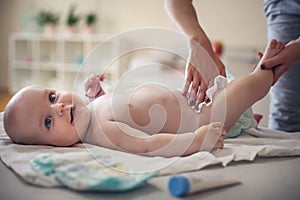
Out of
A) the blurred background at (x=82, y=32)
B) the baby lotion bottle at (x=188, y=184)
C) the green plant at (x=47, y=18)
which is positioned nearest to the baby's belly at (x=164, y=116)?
the baby lotion bottle at (x=188, y=184)

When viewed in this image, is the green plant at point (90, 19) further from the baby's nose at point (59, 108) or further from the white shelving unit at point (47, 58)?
the baby's nose at point (59, 108)

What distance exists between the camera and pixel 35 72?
4297 mm

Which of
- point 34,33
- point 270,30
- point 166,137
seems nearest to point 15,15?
point 34,33

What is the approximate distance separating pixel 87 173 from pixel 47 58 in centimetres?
396

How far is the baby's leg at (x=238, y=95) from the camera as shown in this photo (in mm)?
886

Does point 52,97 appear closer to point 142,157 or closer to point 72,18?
point 142,157

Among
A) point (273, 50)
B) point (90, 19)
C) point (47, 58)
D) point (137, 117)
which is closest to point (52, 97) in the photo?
point (137, 117)

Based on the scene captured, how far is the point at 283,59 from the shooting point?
922 millimetres

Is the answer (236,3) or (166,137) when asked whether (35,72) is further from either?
(166,137)

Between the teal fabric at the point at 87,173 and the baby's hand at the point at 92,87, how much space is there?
0.51 metres

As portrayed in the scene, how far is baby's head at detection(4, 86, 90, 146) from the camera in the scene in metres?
0.82

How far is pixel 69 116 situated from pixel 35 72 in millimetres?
3638

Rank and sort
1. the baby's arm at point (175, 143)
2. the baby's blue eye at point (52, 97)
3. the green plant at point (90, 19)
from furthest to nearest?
the green plant at point (90, 19)
the baby's blue eye at point (52, 97)
the baby's arm at point (175, 143)

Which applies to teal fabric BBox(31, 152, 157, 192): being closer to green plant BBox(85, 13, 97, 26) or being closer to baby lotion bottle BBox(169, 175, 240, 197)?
baby lotion bottle BBox(169, 175, 240, 197)
